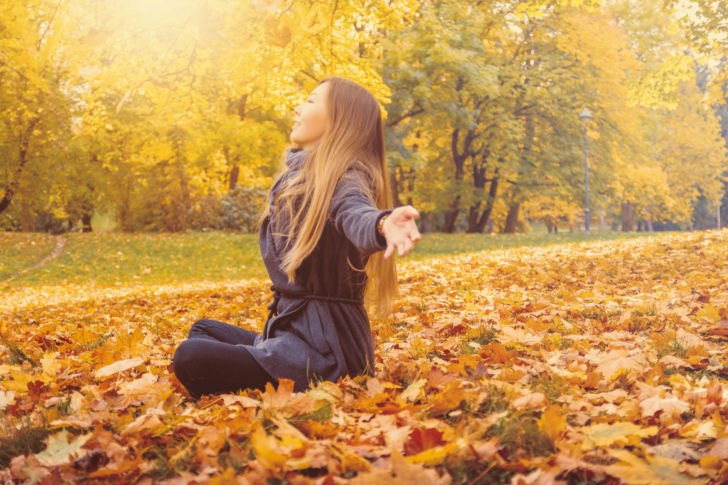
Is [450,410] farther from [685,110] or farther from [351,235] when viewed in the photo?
[685,110]

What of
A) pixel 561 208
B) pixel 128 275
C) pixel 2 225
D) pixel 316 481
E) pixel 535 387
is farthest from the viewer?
pixel 561 208

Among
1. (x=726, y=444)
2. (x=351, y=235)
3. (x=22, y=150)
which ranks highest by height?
(x=22, y=150)

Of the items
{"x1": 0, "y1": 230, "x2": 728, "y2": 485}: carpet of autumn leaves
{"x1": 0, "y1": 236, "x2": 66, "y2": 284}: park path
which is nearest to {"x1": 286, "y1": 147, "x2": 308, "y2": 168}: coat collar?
{"x1": 0, "y1": 230, "x2": 728, "y2": 485}: carpet of autumn leaves

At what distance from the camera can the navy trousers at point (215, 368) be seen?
8.29 feet

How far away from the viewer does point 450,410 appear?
2.27 metres

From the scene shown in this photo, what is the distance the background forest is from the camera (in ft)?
36.2

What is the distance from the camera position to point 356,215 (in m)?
2.19

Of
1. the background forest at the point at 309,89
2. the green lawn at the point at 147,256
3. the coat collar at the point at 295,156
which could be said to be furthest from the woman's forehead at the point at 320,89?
the green lawn at the point at 147,256

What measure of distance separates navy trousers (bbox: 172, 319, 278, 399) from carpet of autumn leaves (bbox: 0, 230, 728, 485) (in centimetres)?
7

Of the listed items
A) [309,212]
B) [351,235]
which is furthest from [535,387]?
[309,212]

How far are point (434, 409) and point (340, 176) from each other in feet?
3.37

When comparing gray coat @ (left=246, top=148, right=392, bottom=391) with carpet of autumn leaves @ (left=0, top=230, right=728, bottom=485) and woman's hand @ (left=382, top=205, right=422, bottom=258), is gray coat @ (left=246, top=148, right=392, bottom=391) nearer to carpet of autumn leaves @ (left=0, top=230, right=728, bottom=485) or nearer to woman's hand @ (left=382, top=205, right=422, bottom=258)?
carpet of autumn leaves @ (left=0, top=230, right=728, bottom=485)

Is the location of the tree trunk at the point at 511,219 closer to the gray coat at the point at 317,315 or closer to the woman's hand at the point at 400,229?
the gray coat at the point at 317,315

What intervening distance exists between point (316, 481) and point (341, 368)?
39.0 inches
